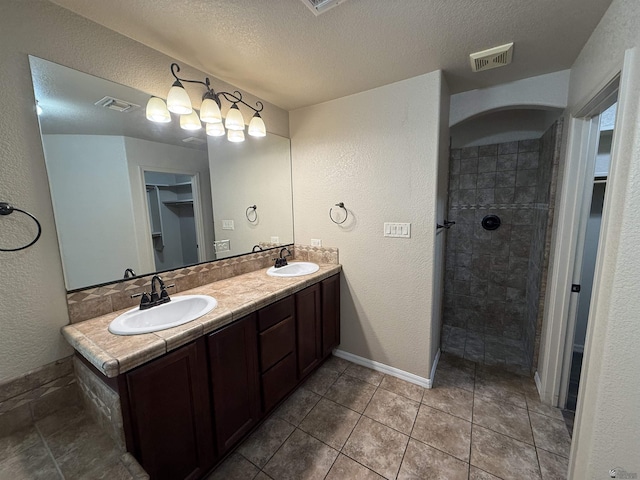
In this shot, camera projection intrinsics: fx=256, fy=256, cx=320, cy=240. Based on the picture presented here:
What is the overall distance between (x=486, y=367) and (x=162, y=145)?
10.0 feet

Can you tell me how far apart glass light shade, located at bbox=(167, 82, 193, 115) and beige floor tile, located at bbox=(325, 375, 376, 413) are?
2.14m

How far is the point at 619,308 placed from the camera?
95cm

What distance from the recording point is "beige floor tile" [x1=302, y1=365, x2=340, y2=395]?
2.01 meters

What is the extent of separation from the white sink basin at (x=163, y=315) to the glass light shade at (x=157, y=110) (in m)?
1.04

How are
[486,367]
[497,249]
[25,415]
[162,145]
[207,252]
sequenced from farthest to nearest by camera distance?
[497,249] < [486,367] < [207,252] < [162,145] < [25,415]

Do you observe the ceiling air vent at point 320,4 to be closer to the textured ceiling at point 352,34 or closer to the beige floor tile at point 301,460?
the textured ceiling at point 352,34

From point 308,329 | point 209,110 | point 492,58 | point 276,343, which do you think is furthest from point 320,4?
point 308,329

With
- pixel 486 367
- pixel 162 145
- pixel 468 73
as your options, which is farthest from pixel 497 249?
pixel 162 145

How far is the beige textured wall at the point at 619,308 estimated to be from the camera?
3.02ft

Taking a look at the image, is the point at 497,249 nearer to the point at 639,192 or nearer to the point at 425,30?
the point at 639,192

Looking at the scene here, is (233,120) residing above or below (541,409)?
above

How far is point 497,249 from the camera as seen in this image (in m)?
2.75

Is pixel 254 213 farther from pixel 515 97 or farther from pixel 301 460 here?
pixel 515 97

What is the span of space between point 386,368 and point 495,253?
1.73 metres
